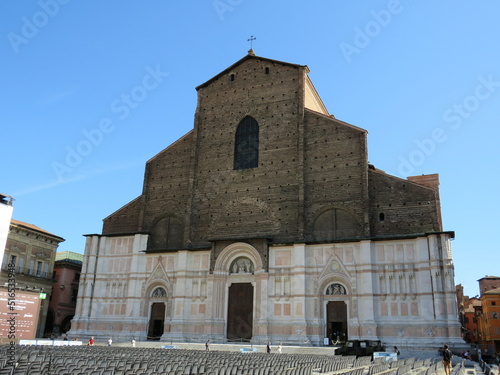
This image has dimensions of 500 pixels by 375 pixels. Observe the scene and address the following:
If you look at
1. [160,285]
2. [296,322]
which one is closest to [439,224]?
[296,322]

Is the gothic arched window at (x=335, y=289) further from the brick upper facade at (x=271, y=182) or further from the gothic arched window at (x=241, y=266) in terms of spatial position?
the gothic arched window at (x=241, y=266)

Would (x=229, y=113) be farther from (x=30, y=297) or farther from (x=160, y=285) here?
(x=30, y=297)

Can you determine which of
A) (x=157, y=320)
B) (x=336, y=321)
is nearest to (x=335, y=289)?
(x=336, y=321)

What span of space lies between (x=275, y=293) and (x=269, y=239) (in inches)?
139

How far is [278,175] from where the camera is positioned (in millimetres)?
32531

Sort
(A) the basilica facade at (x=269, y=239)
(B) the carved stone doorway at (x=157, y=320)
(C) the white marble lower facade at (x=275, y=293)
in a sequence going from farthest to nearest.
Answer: (B) the carved stone doorway at (x=157, y=320)
(A) the basilica facade at (x=269, y=239)
(C) the white marble lower facade at (x=275, y=293)

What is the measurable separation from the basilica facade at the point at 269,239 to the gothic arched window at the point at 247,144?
0.27ft

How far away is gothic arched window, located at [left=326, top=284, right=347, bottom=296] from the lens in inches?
1136

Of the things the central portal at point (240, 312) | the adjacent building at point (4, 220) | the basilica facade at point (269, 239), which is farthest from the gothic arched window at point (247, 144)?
the adjacent building at point (4, 220)

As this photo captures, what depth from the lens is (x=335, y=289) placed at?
29000 millimetres

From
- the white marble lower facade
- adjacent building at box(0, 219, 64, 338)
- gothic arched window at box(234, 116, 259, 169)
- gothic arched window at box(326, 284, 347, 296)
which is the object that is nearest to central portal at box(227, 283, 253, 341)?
the white marble lower facade

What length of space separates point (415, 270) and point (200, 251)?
14.3 m

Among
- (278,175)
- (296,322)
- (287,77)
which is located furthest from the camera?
(287,77)

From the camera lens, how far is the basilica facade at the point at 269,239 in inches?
1089
